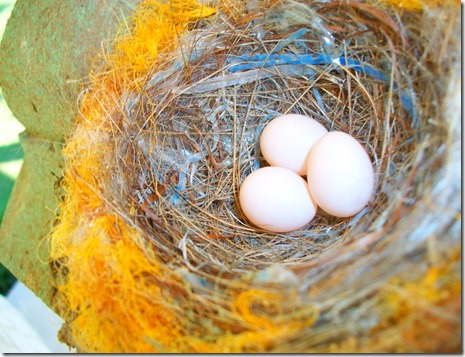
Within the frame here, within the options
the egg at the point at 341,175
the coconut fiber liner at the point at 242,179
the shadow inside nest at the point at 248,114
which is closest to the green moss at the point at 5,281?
the coconut fiber liner at the point at 242,179

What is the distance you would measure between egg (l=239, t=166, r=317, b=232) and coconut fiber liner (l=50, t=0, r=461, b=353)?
0.07 metres

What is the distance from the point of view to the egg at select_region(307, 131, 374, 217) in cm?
98

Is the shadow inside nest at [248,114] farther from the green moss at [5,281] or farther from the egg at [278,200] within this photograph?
the green moss at [5,281]

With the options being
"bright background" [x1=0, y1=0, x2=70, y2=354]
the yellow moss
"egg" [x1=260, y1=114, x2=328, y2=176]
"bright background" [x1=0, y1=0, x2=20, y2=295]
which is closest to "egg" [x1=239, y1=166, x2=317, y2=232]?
"egg" [x1=260, y1=114, x2=328, y2=176]

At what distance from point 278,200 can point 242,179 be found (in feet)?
0.68

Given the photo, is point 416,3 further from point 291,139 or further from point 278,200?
point 278,200

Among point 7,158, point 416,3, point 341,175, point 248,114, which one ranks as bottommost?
point 7,158

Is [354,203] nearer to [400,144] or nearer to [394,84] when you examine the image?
[400,144]

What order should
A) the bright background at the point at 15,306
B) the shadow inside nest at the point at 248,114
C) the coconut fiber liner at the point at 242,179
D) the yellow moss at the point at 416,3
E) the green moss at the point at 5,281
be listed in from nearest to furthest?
the coconut fiber liner at the point at 242,179, the yellow moss at the point at 416,3, the shadow inside nest at the point at 248,114, the bright background at the point at 15,306, the green moss at the point at 5,281

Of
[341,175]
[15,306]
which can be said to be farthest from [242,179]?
[15,306]

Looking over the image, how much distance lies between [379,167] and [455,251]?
16.1 inches

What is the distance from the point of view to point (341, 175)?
38.5 inches

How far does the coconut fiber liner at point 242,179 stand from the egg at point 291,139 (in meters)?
0.11

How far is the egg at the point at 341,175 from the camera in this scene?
0.98m
